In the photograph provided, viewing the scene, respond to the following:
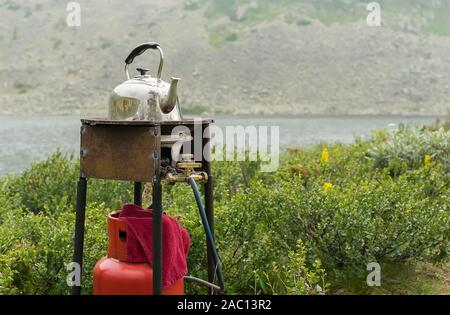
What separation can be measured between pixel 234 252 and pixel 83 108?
61875 millimetres

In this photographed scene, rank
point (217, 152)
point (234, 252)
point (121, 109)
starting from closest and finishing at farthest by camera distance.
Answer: point (121, 109)
point (234, 252)
point (217, 152)

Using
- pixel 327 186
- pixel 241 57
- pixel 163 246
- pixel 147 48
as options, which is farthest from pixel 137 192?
pixel 241 57

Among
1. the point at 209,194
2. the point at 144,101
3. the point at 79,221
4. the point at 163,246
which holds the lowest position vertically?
the point at 163,246

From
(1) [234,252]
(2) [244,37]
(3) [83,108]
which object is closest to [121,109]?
(1) [234,252]

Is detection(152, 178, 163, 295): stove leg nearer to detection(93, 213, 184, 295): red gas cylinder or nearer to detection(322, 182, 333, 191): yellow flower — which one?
detection(93, 213, 184, 295): red gas cylinder

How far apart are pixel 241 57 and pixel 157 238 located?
7002cm

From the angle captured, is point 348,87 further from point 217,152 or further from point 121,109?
point 121,109

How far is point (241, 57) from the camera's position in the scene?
7294 cm

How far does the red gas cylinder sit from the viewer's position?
4137mm

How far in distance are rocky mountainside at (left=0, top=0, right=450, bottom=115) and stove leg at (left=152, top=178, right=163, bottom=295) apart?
2405 inches

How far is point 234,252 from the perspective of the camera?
17.8 ft

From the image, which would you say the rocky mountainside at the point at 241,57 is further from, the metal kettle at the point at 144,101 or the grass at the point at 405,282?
the metal kettle at the point at 144,101

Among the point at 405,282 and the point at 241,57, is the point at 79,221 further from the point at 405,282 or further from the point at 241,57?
the point at 241,57

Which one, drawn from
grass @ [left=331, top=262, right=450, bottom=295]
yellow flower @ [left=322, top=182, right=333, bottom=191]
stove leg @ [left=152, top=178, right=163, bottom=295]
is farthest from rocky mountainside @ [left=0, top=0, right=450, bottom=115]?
stove leg @ [left=152, top=178, right=163, bottom=295]
